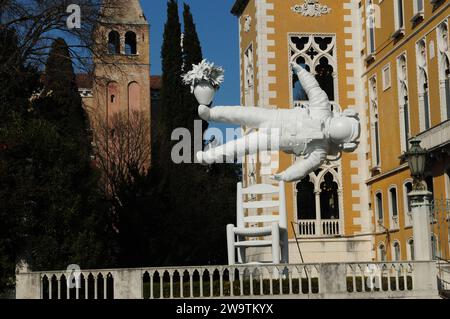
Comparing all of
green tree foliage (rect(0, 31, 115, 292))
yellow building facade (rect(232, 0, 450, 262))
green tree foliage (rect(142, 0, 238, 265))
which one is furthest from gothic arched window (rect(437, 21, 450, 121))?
green tree foliage (rect(0, 31, 115, 292))

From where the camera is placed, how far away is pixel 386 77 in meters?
27.3

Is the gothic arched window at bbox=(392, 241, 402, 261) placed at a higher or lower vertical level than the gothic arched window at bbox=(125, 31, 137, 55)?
lower

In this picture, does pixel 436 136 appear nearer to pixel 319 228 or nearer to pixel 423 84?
pixel 423 84

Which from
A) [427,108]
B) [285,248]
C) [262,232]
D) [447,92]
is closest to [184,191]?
[427,108]

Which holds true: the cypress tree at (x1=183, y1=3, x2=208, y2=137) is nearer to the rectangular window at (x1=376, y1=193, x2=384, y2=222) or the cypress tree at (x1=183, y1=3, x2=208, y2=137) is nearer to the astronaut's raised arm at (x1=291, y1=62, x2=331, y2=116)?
the rectangular window at (x1=376, y1=193, x2=384, y2=222)

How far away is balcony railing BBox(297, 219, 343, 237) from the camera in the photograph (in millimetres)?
27938

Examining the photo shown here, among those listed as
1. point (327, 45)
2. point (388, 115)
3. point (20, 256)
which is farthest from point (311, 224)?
point (20, 256)

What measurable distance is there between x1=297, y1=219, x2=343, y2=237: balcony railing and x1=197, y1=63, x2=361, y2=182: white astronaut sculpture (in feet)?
58.2

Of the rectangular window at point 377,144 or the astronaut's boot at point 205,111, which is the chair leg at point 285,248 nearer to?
the astronaut's boot at point 205,111

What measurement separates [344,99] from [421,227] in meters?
15.4

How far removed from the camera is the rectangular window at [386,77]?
27.0m

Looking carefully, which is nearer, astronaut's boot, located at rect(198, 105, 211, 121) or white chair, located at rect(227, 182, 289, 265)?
astronaut's boot, located at rect(198, 105, 211, 121)

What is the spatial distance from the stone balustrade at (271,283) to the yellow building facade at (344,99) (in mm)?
13095

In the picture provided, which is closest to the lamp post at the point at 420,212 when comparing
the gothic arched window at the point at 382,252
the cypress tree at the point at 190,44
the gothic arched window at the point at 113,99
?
the gothic arched window at the point at 382,252
